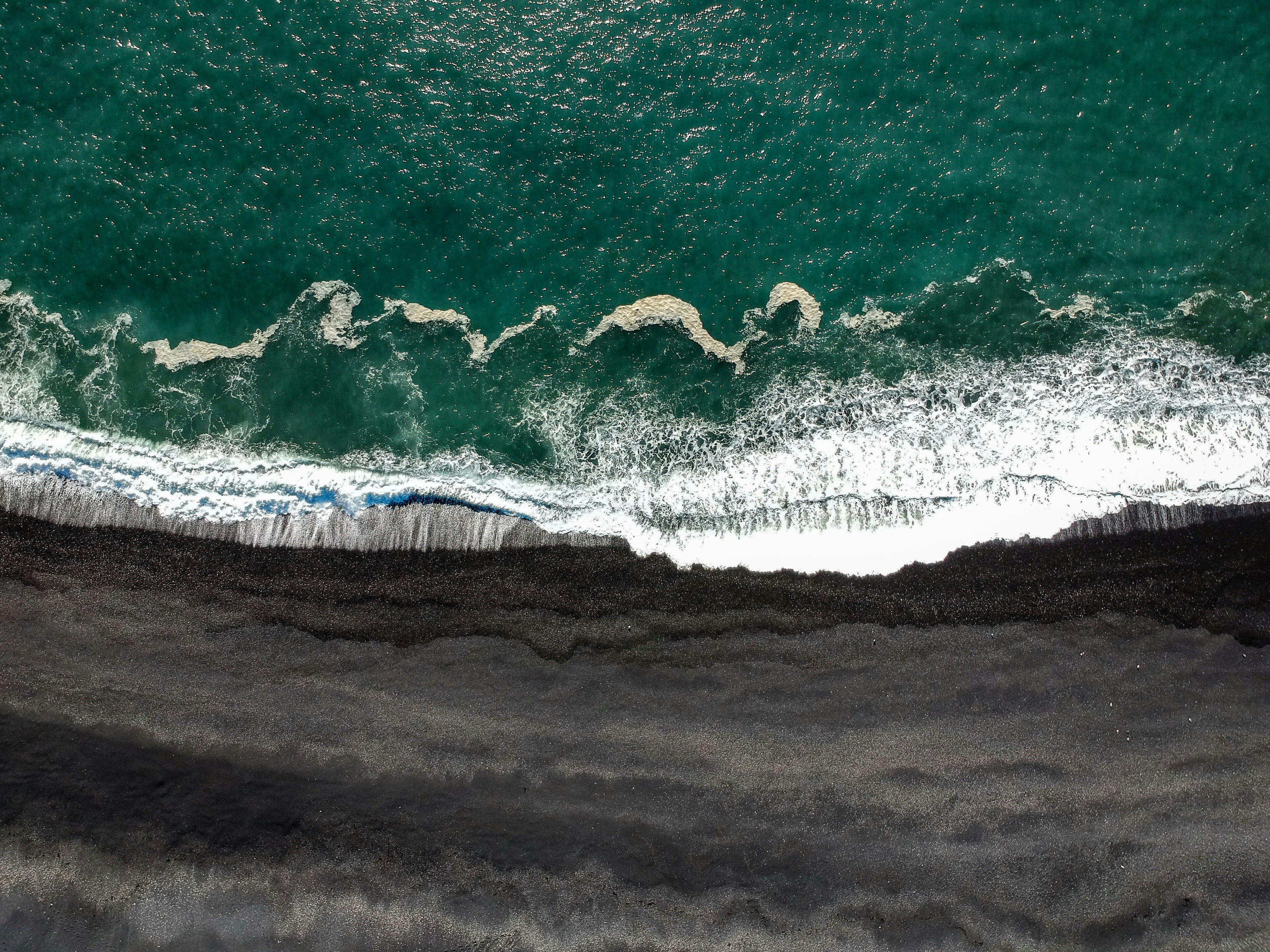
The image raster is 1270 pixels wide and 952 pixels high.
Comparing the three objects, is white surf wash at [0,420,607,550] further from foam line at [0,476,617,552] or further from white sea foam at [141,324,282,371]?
white sea foam at [141,324,282,371]

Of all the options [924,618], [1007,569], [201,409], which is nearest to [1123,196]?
[1007,569]

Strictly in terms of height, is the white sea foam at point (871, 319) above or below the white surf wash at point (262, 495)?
above

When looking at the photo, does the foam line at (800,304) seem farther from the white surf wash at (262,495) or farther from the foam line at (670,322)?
the white surf wash at (262,495)

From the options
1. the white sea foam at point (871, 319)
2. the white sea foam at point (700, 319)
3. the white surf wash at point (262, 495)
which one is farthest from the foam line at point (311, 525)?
the white sea foam at point (871, 319)

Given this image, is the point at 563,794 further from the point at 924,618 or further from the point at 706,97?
the point at 706,97

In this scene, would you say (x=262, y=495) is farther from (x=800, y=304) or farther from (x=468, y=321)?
(x=800, y=304)

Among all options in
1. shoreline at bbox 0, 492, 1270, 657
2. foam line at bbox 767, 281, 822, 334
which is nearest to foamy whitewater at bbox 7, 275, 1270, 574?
shoreline at bbox 0, 492, 1270, 657
